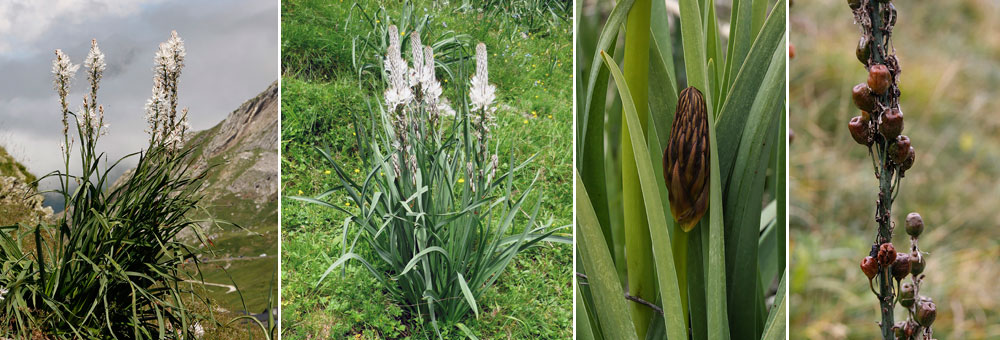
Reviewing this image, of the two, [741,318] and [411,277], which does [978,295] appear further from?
[411,277]

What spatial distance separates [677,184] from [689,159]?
5cm

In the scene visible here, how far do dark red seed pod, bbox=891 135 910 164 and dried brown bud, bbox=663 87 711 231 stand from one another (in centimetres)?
28

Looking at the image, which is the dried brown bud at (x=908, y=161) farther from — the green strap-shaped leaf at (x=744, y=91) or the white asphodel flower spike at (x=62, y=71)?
the white asphodel flower spike at (x=62, y=71)

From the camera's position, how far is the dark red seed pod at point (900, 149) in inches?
28.4

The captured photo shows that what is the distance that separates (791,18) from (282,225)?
1.50m

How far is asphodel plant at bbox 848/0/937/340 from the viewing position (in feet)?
2.38

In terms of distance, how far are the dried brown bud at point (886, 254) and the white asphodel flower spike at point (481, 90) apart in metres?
1.11

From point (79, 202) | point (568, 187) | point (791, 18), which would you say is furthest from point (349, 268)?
point (791, 18)

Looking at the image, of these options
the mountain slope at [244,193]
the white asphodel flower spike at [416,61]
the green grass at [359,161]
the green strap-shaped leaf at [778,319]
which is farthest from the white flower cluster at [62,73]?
the green strap-shaped leaf at [778,319]

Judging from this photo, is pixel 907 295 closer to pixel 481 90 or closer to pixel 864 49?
pixel 864 49

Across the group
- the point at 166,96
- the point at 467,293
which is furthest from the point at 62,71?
the point at 467,293

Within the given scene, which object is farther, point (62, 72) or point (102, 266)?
point (62, 72)

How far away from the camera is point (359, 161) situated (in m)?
1.70

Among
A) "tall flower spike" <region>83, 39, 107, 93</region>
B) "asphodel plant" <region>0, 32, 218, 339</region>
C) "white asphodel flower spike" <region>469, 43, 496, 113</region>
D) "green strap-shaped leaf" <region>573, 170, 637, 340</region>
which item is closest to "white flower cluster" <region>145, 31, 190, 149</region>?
"asphodel plant" <region>0, 32, 218, 339</region>
